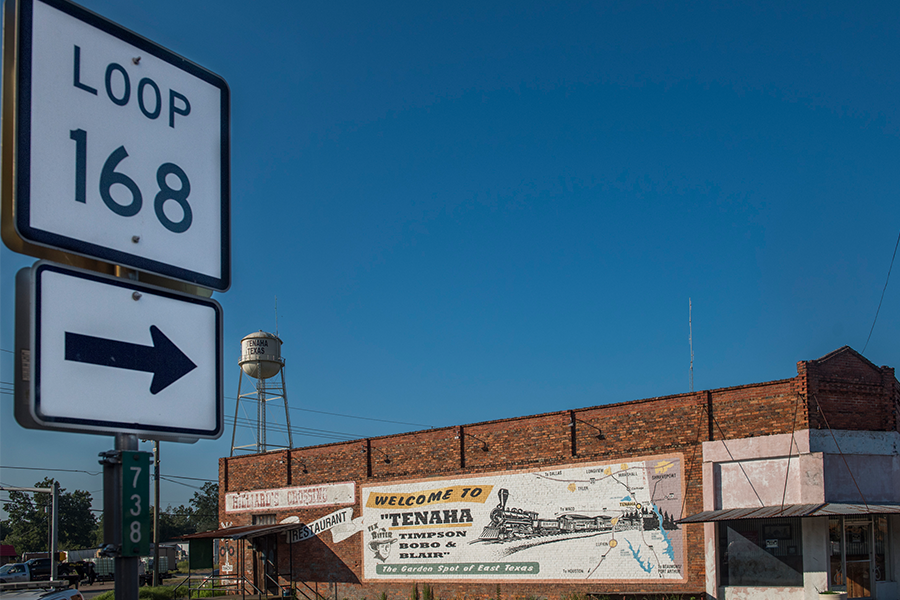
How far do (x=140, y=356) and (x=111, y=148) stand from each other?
0.72 m

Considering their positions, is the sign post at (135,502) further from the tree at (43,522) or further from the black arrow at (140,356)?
the tree at (43,522)

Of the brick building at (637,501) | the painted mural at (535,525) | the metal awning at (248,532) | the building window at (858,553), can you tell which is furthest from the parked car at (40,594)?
the metal awning at (248,532)

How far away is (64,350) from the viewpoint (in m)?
2.46

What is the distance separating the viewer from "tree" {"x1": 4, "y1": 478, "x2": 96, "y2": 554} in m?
90.1

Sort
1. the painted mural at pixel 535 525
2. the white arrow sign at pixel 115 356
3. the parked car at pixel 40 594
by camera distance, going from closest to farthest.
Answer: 1. the white arrow sign at pixel 115 356
2. the parked car at pixel 40 594
3. the painted mural at pixel 535 525

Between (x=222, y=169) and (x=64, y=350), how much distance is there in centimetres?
100

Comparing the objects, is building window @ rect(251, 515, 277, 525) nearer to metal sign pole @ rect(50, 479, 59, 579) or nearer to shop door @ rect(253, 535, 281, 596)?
shop door @ rect(253, 535, 281, 596)

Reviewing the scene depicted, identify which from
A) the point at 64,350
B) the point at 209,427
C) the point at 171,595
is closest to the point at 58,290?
the point at 64,350

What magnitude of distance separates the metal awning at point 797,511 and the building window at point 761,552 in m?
0.55

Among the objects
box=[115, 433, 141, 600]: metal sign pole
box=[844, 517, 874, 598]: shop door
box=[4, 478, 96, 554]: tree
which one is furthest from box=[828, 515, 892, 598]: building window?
box=[4, 478, 96, 554]: tree

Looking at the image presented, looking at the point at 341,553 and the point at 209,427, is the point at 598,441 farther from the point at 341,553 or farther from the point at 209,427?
the point at 209,427

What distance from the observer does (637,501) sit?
888 inches

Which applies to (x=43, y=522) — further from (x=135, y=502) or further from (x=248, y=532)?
(x=135, y=502)

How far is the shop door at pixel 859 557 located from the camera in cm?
1967
